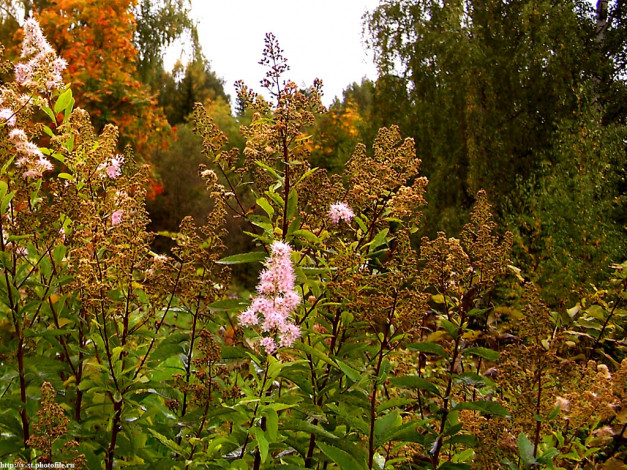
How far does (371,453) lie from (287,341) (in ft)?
1.44

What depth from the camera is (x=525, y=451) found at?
1845mm

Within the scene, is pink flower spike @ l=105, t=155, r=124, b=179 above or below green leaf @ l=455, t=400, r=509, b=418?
above

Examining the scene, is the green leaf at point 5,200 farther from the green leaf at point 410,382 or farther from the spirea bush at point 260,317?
the green leaf at point 410,382

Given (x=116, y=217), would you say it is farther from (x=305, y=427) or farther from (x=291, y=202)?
(x=305, y=427)

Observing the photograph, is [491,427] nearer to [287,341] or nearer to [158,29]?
[287,341]

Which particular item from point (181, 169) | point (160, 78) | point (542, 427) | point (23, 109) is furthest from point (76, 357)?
point (160, 78)

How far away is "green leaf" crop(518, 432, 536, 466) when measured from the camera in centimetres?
181

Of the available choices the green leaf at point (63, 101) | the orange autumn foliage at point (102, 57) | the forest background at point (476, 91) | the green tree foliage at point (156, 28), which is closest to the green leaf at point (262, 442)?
the green leaf at point (63, 101)

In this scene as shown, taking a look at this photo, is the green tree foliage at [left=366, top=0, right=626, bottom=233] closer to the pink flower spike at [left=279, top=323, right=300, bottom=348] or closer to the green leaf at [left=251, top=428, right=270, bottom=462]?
the pink flower spike at [left=279, top=323, right=300, bottom=348]

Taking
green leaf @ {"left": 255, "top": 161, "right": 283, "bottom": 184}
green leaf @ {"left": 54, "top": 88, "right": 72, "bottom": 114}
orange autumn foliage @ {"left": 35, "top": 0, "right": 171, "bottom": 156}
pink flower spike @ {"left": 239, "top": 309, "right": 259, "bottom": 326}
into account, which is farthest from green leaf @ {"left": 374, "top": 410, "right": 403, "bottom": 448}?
orange autumn foliage @ {"left": 35, "top": 0, "right": 171, "bottom": 156}

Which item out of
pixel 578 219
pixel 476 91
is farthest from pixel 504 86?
pixel 578 219

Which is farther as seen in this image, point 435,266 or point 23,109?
point 23,109

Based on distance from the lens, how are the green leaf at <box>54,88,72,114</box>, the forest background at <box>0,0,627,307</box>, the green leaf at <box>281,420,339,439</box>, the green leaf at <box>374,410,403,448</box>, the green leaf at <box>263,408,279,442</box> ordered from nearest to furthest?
the green leaf at <box>263,408,279,442</box>
the green leaf at <box>281,420,339,439</box>
the green leaf at <box>374,410,403,448</box>
the green leaf at <box>54,88,72,114</box>
the forest background at <box>0,0,627,307</box>

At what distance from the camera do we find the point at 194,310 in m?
2.20
